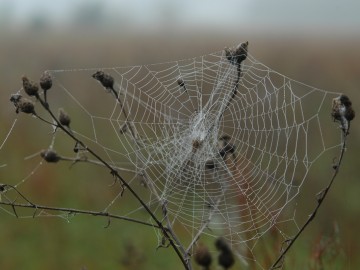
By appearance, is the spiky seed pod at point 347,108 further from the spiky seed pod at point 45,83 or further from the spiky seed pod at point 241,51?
the spiky seed pod at point 45,83

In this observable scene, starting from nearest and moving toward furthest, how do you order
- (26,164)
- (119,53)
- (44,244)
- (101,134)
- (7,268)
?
(7,268) < (44,244) < (26,164) < (101,134) < (119,53)

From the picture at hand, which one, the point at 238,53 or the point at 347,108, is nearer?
the point at 347,108

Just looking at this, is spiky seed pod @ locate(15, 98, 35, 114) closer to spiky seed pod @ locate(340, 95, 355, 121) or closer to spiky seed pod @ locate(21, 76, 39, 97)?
spiky seed pod @ locate(21, 76, 39, 97)

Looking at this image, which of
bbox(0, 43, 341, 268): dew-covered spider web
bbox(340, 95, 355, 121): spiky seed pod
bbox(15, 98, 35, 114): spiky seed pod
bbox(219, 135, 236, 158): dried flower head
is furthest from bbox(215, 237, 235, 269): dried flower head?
bbox(15, 98, 35, 114): spiky seed pod

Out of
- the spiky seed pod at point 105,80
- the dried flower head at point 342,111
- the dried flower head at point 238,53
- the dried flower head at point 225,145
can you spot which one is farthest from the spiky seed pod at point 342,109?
the spiky seed pod at point 105,80

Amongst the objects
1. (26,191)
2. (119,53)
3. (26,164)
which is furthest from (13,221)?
(119,53)

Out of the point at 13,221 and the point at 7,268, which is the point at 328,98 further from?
the point at 7,268

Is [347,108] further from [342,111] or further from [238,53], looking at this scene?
[238,53]

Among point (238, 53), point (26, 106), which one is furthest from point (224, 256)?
point (26, 106)
